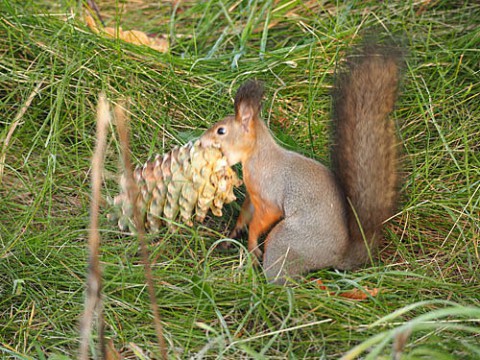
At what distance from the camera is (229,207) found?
2023 millimetres

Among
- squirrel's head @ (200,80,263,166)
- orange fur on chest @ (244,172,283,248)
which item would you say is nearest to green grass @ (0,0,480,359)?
orange fur on chest @ (244,172,283,248)

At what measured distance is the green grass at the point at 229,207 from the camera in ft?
5.10

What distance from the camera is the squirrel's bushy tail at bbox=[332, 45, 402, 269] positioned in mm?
1728

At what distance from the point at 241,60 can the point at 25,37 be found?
2.16 ft

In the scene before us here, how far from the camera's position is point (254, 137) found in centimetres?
186

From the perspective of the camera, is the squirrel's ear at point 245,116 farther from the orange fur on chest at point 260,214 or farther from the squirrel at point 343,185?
the orange fur on chest at point 260,214

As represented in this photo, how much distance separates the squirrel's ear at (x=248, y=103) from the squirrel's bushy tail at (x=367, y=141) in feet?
0.61

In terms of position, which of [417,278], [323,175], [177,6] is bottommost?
[417,278]

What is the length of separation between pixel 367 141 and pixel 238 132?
31cm

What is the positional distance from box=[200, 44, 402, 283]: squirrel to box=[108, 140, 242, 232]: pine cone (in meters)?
0.11

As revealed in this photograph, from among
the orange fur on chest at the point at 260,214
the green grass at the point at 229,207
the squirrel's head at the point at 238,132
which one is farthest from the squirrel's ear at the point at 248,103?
the green grass at the point at 229,207

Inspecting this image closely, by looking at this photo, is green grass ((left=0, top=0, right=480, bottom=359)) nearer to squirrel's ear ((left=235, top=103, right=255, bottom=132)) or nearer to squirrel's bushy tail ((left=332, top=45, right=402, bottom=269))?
squirrel's bushy tail ((left=332, top=45, right=402, bottom=269))

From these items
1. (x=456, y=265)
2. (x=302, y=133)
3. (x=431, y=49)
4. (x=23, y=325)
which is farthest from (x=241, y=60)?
(x=23, y=325)

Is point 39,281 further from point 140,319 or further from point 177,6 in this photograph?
point 177,6
